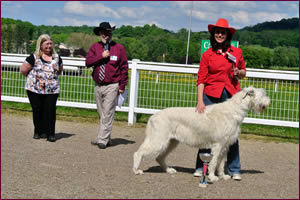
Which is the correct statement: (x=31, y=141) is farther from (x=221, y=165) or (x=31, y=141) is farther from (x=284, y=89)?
(x=284, y=89)

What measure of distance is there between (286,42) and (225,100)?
57.2 metres

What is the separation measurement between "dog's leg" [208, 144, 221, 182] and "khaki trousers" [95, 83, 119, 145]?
275cm

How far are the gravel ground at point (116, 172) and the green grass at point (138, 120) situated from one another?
83cm

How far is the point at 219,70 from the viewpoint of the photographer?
20.0ft

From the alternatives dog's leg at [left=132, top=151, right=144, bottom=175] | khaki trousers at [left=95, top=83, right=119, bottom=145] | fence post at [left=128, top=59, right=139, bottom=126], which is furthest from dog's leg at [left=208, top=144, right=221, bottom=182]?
fence post at [left=128, top=59, right=139, bottom=126]

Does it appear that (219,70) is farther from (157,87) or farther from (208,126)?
(157,87)

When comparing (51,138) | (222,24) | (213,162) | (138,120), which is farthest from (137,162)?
(138,120)

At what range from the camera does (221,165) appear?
6.23 meters

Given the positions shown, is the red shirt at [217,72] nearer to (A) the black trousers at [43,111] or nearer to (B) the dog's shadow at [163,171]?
(B) the dog's shadow at [163,171]

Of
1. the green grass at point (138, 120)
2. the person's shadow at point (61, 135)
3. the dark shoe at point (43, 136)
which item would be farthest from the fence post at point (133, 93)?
the dark shoe at point (43, 136)

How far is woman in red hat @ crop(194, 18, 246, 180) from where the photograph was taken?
6055 millimetres

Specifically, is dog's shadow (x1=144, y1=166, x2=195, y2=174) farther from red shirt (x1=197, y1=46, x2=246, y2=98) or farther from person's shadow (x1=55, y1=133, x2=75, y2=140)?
person's shadow (x1=55, y1=133, x2=75, y2=140)

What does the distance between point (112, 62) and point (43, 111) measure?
1.98 metres

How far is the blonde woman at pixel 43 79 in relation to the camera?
8273mm
